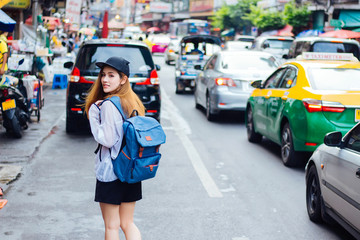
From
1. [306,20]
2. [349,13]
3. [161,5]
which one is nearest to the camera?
[349,13]

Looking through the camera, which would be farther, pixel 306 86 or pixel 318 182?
pixel 306 86

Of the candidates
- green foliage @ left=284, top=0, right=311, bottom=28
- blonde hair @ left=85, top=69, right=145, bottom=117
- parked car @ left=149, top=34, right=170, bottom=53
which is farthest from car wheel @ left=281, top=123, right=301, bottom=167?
parked car @ left=149, top=34, right=170, bottom=53

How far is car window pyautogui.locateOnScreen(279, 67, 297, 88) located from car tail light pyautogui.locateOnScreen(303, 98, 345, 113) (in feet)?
3.24

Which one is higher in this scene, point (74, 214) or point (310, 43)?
point (310, 43)

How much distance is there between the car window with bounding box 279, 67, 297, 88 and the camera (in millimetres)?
9297

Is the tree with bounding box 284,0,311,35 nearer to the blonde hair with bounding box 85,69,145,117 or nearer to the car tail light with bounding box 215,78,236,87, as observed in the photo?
the car tail light with bounding box 215,78,236,87

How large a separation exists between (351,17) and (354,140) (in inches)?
1190

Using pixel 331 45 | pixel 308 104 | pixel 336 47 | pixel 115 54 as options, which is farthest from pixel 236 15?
pixel 308 104

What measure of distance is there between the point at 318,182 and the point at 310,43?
13.3 m

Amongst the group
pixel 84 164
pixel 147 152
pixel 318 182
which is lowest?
pixel 84 164

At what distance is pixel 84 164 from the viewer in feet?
30.2

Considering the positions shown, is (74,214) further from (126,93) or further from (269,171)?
(269,171)

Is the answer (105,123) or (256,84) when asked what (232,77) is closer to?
(256,84)

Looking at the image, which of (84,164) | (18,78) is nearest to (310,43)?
(18,78)
